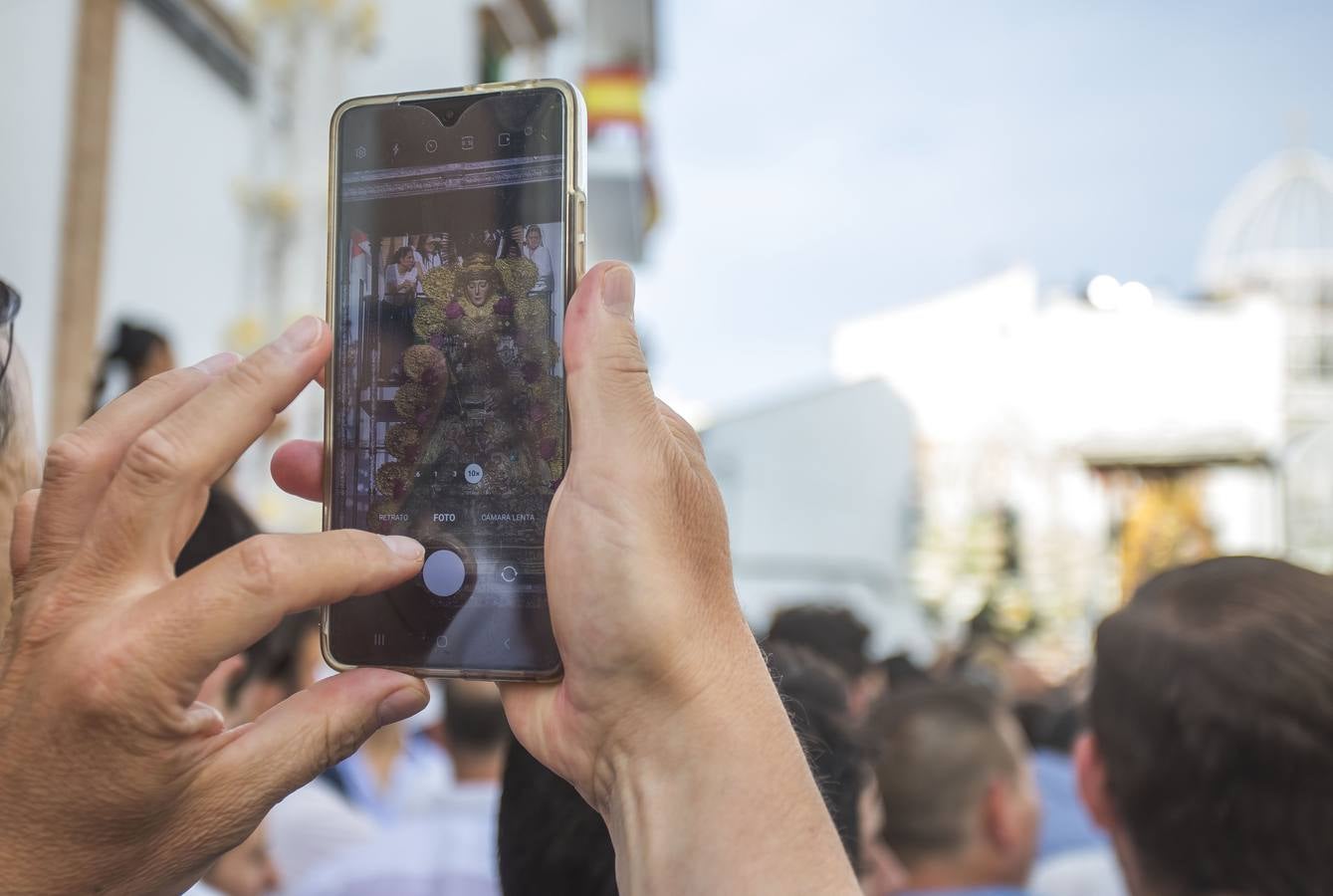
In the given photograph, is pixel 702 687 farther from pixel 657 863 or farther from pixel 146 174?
pixel 146 174

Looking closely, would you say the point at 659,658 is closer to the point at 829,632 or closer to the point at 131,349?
the point at 131,349

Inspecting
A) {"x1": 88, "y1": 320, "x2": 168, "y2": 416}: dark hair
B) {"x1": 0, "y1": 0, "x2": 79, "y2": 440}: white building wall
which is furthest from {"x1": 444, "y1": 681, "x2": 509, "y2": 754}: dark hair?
{"x1": 0, "y1": 0, "x2": 79, "y2": 440}: white building wall

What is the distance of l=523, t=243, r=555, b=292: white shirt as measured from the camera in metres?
1.19

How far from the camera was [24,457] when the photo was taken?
1264 millimetres

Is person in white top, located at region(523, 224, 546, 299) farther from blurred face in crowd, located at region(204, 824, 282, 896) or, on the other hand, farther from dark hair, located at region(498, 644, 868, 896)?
blurred face in crowd, located at region(204, 824, 282, 896)

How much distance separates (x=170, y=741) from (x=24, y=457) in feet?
1.62

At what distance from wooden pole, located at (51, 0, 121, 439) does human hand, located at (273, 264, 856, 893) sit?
14.9 feet

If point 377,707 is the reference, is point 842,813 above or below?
below

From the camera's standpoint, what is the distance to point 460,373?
1203mm

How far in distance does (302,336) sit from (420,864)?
6.28 ft

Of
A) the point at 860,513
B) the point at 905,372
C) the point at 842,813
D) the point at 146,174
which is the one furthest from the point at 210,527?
the point at 905,372

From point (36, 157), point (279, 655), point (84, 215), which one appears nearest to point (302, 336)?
point (279, 655)

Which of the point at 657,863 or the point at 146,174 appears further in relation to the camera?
the point at 146,174

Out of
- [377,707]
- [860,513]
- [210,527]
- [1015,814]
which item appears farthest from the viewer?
[860,513]
